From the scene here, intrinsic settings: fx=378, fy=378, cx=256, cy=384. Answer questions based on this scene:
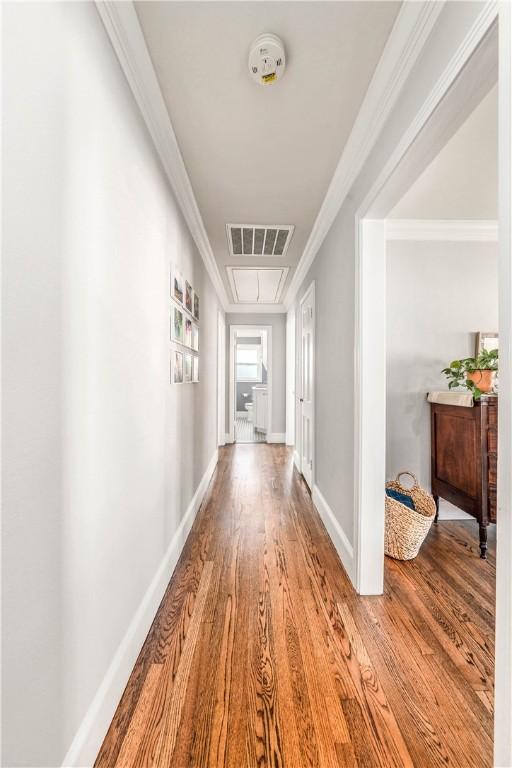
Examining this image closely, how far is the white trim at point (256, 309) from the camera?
627cm

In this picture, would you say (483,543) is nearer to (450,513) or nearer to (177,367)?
(450,513)

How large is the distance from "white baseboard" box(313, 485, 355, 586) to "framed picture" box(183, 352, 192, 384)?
1.39 meters

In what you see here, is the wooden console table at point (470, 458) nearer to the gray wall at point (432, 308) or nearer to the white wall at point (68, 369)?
the gray wall at point (432, 308)

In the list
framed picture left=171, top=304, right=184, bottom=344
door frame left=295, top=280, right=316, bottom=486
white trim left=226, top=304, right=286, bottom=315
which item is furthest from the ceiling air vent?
white trim left=226, top=304, right=286, bottom=315

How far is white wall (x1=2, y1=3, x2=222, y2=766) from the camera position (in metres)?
0.78

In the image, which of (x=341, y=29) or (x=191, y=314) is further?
(x=191, y=314)

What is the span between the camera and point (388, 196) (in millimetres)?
1735

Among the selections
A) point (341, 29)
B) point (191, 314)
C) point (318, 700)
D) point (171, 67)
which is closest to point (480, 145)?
point (341, 29)

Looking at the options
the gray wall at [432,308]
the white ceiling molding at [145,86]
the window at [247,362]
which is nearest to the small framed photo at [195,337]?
the white ceiling molding at [145,86]

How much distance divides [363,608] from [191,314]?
7.05 feet

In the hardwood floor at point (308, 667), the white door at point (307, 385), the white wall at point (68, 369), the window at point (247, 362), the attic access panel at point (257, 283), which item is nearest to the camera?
the white wall at point (68, 369)

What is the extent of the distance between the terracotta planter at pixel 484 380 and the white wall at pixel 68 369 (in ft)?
7.33

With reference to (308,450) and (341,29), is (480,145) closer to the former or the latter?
(341,29)

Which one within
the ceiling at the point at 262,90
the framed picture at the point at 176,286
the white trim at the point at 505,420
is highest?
the ceiling at the point at 262,90
